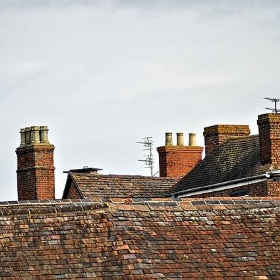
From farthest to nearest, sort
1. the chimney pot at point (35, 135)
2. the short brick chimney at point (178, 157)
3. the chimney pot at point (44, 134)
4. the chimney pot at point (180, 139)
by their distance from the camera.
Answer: the chimney pot at point (180, 139)
the short brick chimney at point (178, 157)
the chimney pot at point (44, 134)
the chimney pot at point (35, 135)

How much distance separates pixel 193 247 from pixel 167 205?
7.89 feet

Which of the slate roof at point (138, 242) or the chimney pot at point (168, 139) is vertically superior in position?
the chimney pot at point (168, 139)

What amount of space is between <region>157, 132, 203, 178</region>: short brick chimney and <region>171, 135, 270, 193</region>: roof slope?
5.50 metres

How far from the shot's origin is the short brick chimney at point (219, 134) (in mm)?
63000

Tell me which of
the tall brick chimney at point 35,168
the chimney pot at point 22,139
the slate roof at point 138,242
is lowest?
the slate roof at point 138,242

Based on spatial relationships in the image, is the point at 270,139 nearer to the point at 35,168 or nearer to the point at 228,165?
the point at 228,165

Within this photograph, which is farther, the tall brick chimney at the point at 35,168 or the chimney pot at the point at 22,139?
the chimney pot at the point at 22,139

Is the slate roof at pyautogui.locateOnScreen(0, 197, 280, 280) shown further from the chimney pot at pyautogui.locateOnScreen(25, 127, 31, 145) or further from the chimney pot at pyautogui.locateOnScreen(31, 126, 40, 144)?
the chimney pot at pyautogui.locateOnScreen(25, 127, 31, 145)

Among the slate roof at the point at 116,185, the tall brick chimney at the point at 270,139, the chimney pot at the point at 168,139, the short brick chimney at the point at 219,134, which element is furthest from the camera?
the chimney pot at the point at 168,139

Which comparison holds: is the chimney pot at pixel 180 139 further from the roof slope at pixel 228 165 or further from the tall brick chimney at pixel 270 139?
the tall brick chimney at pixel 270 139

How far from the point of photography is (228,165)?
59.2m

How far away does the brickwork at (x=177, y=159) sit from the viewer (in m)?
67.1

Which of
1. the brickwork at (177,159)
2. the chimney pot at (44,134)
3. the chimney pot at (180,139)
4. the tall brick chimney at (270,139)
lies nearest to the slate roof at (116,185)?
the chimney pot at (44,134)

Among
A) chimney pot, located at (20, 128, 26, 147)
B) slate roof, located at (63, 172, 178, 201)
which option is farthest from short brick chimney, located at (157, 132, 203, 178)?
chimney pot, located at (20, 128, 26, 147)
